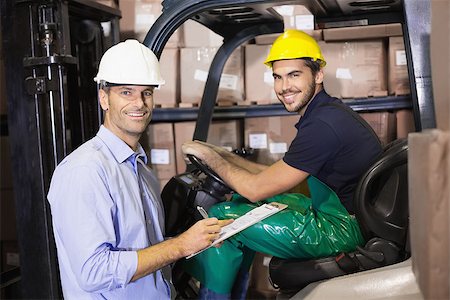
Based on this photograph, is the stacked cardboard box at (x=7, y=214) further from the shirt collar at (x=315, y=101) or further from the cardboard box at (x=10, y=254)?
the shirt collar at (x=315, y=101)

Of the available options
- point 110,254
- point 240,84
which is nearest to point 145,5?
point 240,84

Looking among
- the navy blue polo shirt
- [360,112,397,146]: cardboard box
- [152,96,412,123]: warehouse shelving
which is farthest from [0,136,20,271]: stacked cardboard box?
[360,112,397,146]: cardboard box

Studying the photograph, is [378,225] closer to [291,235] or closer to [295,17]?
[291,235]

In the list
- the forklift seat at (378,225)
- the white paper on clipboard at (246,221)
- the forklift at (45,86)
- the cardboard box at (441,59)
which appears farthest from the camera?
the forklift at (45,86)

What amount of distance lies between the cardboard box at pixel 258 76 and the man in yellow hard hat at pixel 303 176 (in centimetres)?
125

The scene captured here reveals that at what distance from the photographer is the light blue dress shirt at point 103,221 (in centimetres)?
210

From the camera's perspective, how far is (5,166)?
436 cm

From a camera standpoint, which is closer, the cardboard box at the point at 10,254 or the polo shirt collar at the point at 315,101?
the polo shirt collar at the point at 315,101

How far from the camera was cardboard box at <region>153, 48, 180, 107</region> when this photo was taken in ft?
14.1

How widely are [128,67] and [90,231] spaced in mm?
734

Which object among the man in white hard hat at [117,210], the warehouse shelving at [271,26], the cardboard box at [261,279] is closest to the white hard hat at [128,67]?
the man in white hard hat at [117,210]

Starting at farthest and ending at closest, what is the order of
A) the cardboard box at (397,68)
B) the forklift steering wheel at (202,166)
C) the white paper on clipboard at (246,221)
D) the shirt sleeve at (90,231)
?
the cardboard box at (397,68) → the forklift steering wheel at (202,166) → the white paper on clipboard at (246,221) → the shirt sleeve at (90,231)

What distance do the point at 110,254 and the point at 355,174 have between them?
1282 mm

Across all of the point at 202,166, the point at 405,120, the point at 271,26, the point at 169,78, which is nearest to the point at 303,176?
the point at 202,166
